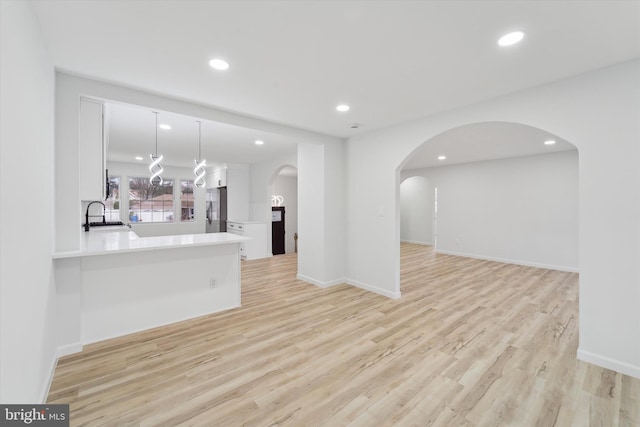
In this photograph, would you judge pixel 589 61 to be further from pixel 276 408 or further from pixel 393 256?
pixel 276 408

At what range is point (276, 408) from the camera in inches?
73.0

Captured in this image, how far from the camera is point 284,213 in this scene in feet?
26.2

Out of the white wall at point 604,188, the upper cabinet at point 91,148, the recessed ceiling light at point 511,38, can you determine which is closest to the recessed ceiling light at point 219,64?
the upper cabinet at point 91,148

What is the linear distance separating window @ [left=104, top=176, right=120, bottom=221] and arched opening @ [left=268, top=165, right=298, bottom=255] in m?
4.34

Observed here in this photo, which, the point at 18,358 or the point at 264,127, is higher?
the point at 264,127

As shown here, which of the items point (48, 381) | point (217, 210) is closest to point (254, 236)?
point (217, 210)

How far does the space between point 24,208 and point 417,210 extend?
952 cm

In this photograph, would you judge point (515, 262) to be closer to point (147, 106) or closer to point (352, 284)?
point (352, 284)

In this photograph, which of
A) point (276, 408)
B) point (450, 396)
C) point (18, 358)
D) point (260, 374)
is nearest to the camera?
point (18, 358)

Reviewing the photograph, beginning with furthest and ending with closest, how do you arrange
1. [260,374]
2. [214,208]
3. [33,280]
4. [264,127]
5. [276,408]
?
1. [214,208]
2. [264,127]
3. [260,374]
4. [276,408]
5. [33,280]

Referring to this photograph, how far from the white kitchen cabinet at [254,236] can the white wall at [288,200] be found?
169 centimetres

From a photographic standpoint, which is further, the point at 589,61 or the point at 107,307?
the point at 107,307

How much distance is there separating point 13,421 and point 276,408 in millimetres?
1321

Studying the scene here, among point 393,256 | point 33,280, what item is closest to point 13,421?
point 33,280
